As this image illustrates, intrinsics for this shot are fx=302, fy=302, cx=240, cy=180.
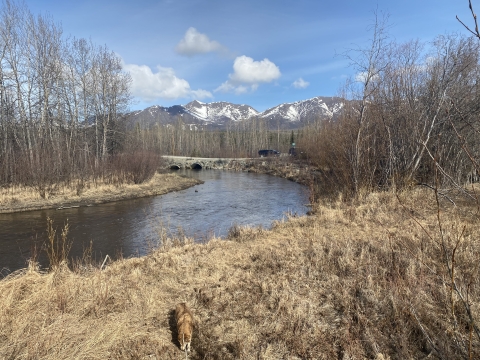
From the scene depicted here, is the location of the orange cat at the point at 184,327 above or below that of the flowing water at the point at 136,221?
above

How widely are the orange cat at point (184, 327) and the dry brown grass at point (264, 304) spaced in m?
0.11

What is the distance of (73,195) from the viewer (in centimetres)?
1811

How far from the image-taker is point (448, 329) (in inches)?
125

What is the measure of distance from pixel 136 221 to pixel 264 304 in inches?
406

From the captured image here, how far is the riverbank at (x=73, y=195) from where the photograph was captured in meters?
15.6

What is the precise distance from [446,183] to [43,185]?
19794 mm

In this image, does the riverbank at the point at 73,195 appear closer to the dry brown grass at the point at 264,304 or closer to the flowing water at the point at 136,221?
the flowing water at the point at 136,221

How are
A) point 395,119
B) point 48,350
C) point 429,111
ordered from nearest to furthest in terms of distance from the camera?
point 48,350
point 429,111
point 395,119

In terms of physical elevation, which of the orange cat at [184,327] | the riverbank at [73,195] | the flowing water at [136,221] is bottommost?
the flowing water at [136,221]

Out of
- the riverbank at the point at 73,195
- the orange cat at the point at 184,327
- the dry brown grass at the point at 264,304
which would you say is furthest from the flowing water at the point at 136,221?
the orange cat at the point at 184,327

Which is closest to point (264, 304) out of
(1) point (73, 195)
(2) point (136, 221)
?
(2) point (136, 221)

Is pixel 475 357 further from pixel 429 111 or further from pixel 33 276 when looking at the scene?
pixel 429 111

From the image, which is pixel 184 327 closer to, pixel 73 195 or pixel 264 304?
pixel 264 304

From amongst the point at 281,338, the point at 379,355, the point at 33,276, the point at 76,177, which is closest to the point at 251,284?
the point at 281,338
